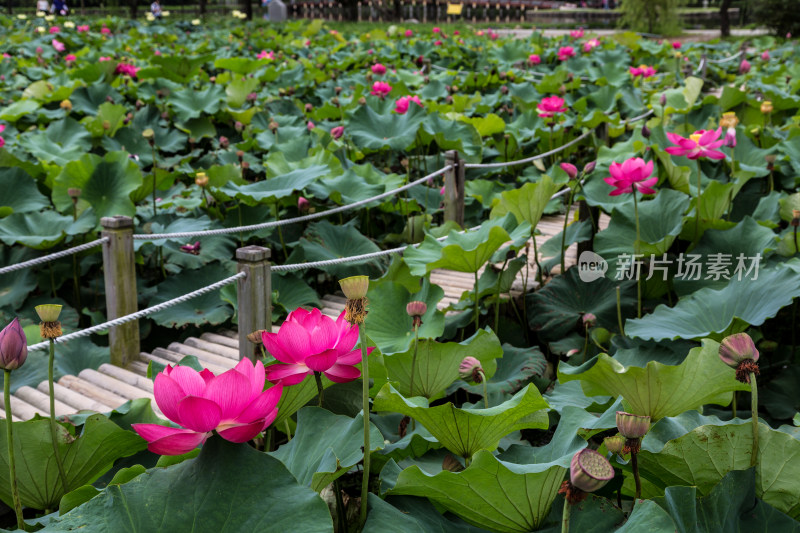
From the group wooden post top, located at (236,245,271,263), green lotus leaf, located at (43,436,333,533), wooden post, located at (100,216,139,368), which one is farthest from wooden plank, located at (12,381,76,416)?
green lotus leaf, located at (43,436,333,533)

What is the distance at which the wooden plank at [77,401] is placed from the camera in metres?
2.01

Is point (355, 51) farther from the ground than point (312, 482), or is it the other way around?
point (355, 51)

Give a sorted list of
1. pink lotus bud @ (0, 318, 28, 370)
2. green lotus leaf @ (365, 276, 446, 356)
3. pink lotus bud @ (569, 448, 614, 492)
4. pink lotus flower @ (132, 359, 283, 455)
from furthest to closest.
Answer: green lotus leaf @ (365, 276, 446, 356)
pink lotus bud @ (0, 318, 28, 370)
pink lotus flower @ (132, 359, 283, 455)
pink lotus bud @ (569, 448, 614, 492)

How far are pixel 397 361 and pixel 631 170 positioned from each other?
96cm

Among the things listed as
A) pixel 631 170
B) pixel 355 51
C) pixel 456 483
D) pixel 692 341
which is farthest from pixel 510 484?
pixel 355 51

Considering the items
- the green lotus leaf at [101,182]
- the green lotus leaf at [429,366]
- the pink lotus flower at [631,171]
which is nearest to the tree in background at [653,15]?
the green lotus leaf at [101,182]

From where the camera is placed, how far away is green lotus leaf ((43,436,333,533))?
724 millimetres

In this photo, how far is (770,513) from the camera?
815 millimetres

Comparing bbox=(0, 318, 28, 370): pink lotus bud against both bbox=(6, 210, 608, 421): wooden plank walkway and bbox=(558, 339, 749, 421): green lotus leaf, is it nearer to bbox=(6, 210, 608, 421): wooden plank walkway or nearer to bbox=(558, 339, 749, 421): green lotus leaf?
bbox=(558, 339, 749, 421): green lotus leaf

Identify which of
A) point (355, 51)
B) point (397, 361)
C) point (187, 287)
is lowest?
point (187, 287)

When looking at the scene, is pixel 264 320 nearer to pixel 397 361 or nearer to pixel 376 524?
pixel 397 361

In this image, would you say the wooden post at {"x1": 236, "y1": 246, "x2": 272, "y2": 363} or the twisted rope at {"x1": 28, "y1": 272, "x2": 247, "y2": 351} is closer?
the twisted rope at {"x1": 28, "y1": 272, "x2": 247, "y2": 351}

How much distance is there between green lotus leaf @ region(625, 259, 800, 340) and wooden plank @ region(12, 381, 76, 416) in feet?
4.79

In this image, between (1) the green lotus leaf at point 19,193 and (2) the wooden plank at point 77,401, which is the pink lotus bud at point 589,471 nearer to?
(2) the wooden plank at point 77,401
